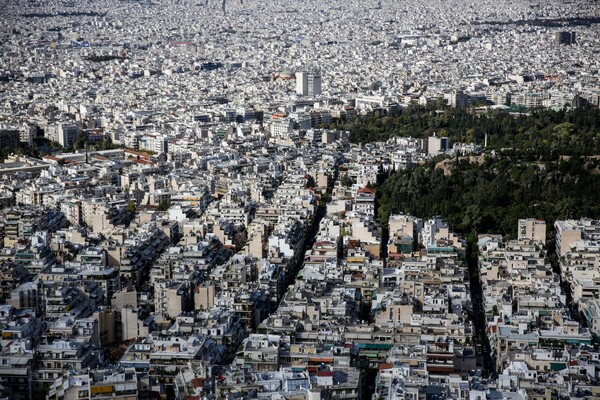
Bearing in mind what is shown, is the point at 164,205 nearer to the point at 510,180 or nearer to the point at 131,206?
the point at 131,206

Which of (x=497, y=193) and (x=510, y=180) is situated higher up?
(x=510, y=180)

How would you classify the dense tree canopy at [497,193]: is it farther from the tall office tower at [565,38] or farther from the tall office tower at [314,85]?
the tall office tower at [565,38]

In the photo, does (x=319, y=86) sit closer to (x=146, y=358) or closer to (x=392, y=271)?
(x=392, y=271)

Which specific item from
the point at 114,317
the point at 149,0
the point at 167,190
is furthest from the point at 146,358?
the point at 149,0

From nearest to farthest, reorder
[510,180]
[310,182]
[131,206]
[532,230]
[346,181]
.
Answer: [532,230] → [131,206] → [510,180] → [346,181] → [310,182]

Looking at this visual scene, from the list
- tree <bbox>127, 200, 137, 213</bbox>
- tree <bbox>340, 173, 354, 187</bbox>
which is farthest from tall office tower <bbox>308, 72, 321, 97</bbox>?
tree <bbox>127, 200, 137, 213</bbox>

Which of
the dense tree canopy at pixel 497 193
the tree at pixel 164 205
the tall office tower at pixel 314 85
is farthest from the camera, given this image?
the tall office tower at pixel 314 85

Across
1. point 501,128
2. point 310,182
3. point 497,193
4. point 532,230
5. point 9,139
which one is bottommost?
point 532,230

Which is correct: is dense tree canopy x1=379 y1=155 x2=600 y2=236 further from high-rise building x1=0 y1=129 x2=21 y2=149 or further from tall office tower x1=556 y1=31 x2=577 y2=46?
tall office tower x1=556 y1=31 x2=577 y2=46

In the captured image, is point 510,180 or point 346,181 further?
point 346,181

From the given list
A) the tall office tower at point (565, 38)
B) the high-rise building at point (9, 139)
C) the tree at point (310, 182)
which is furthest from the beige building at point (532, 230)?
the tall office tower at point (565, 38)

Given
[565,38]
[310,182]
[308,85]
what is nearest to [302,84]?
[308,85]
